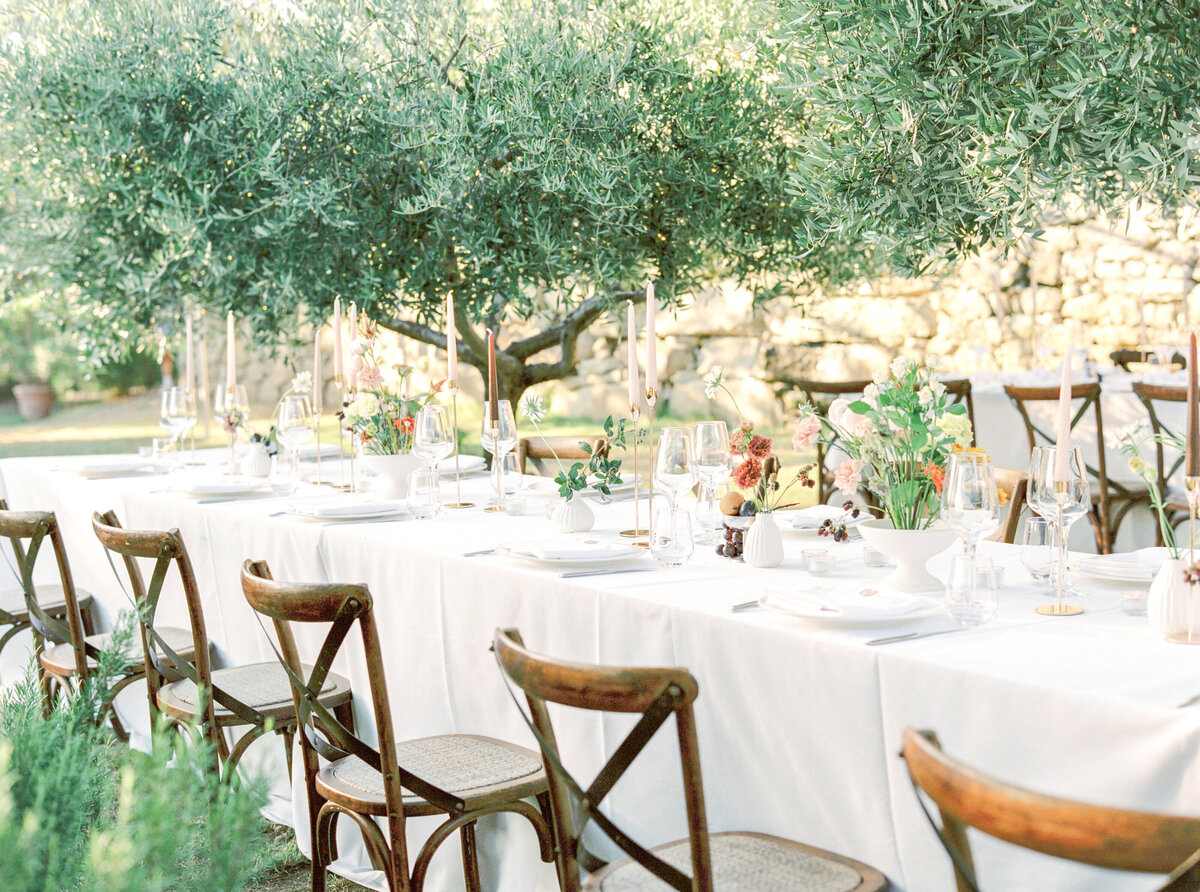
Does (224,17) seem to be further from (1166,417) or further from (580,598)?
(1166,417)

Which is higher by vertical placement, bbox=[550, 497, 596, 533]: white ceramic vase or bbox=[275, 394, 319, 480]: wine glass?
bbox=[275, 394, 319, 480]: wine glass

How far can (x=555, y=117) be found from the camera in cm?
497

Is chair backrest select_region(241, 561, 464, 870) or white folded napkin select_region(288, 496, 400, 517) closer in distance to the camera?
chair backrest select_region(241, 561, 464, 870)

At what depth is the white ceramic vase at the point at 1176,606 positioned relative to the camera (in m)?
1.94

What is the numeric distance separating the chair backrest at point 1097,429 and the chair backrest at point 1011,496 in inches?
73.9

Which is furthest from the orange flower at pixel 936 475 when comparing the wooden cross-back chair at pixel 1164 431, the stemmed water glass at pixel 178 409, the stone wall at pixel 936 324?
the stone wall at pixel 936 324

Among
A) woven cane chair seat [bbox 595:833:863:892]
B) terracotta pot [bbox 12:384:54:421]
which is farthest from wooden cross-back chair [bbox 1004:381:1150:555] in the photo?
terracotta pot [bbox 12:384:54:421]

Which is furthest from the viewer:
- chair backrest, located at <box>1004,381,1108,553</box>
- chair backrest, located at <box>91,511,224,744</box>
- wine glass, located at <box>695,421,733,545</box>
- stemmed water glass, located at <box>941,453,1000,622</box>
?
chair backrest, located at <box>1004,381,1108,553</box>

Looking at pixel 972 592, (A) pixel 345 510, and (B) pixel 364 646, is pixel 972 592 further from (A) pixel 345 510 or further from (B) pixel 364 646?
(A) pixel 345 510

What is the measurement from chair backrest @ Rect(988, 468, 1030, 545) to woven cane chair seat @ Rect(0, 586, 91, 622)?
10.6 ft

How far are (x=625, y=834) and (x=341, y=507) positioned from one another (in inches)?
69.8

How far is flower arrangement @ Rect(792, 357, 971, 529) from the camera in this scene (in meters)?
2.37

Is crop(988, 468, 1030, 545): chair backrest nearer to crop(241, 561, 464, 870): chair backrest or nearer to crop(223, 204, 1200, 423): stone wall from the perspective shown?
crop(241, 561, 464, 870): chair backrest

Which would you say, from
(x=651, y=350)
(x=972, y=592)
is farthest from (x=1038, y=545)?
(x=651, y=350)
